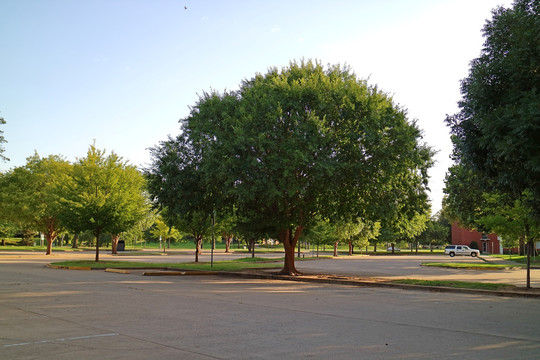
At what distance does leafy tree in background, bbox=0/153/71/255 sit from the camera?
48.7 meters

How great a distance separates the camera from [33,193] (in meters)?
49.5

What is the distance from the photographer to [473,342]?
785cm

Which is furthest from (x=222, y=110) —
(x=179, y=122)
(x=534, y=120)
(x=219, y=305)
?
(x=534, y=120)

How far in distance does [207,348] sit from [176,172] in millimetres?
18317

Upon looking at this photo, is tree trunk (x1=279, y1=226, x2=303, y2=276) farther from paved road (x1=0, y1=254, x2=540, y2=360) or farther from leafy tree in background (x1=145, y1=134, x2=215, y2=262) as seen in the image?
paved road (x1=0, y1=254, x2=540, y2=360)

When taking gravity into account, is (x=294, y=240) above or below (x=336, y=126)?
below

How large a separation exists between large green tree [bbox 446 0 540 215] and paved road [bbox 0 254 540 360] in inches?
158

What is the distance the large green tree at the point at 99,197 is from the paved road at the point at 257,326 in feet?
59.9

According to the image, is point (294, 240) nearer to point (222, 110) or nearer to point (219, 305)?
point (222, 110)

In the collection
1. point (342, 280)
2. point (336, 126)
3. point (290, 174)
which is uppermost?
point (336, 126)

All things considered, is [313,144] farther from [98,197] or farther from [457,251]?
[457,251]

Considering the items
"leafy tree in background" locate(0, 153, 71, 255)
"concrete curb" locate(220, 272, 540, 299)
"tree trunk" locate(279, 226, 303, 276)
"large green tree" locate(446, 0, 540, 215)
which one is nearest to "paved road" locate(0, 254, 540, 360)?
"concrete curb" locate(220, 272, 540, 299)

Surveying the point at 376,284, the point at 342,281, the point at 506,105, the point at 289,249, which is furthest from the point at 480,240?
the point at 506,105

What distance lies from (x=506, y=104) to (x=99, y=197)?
27.6 m
